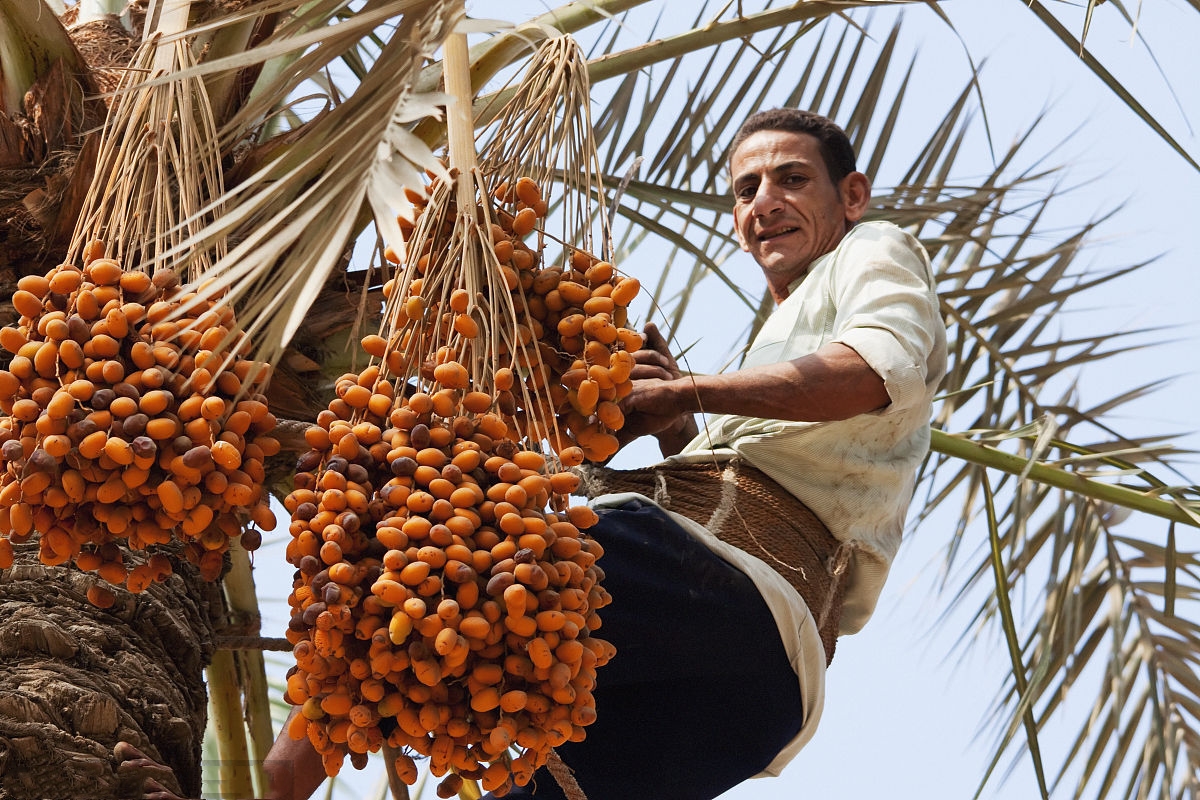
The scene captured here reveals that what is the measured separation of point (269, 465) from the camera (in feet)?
6.44

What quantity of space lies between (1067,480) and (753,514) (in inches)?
32.5

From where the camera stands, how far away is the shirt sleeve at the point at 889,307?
173 cm

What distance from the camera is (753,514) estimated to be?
6.14 feet

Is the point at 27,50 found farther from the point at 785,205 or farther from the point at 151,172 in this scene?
the point at 785,205

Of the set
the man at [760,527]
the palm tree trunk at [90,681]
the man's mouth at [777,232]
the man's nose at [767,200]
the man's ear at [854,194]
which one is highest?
the man's ear at [854,194]

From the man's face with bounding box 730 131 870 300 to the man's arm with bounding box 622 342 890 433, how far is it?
54 cm

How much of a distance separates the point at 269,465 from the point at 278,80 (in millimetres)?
781

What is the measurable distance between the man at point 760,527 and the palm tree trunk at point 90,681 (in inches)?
6.7

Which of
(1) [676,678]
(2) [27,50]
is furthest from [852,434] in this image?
(2) [27,50]

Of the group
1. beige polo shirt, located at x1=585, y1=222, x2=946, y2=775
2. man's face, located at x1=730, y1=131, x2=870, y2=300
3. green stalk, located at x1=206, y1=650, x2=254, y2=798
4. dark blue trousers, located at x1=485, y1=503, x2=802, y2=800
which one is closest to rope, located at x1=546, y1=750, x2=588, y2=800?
dark blue trousers, located at x1=485, y1=503, x2=802, y2=800

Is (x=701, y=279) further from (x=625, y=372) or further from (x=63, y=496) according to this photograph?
(x=63, y=496)

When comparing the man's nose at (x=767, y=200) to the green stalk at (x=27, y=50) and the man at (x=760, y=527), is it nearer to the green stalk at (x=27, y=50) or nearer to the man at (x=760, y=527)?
the man at (x=760, y=527)

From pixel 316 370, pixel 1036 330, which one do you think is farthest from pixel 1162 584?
pixel 316 370

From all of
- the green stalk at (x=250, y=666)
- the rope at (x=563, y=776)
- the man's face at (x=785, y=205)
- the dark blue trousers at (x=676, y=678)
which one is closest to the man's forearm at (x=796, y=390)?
the dark blue trousers at (x=676, y=678)
